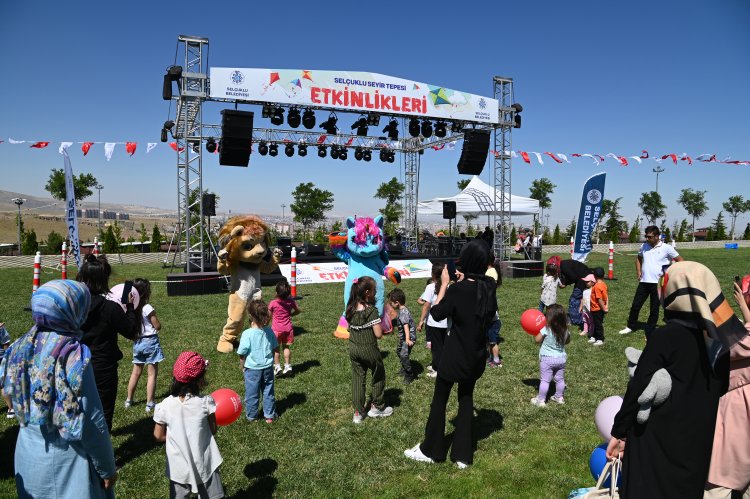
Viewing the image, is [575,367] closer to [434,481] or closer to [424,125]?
[434,481]

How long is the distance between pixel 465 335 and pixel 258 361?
2.15 metres

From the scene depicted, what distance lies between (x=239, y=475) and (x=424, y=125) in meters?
14.7

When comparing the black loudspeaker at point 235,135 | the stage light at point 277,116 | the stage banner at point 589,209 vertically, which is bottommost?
the stage banner at point 589,209

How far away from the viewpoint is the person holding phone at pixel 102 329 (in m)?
3.64

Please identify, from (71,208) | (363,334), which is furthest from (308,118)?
(363,334)

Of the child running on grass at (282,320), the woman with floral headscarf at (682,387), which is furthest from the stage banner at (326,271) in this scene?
the woman with floral headscarf at (682,387)

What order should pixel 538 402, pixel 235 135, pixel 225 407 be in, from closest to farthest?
pixel 225 407 < pixel 538 402 < pixel 235 135

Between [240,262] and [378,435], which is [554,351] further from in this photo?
[240,262]

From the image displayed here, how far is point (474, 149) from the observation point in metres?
17.3

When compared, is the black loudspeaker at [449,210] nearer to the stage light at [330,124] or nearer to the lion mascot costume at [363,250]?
the stage light at [330,124]

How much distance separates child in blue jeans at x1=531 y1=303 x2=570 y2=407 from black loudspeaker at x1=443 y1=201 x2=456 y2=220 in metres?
18.3

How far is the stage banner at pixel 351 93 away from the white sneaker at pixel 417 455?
11.8 m

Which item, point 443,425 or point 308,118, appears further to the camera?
point 308,118

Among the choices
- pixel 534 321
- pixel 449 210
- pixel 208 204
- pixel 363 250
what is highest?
pixel 449 210
